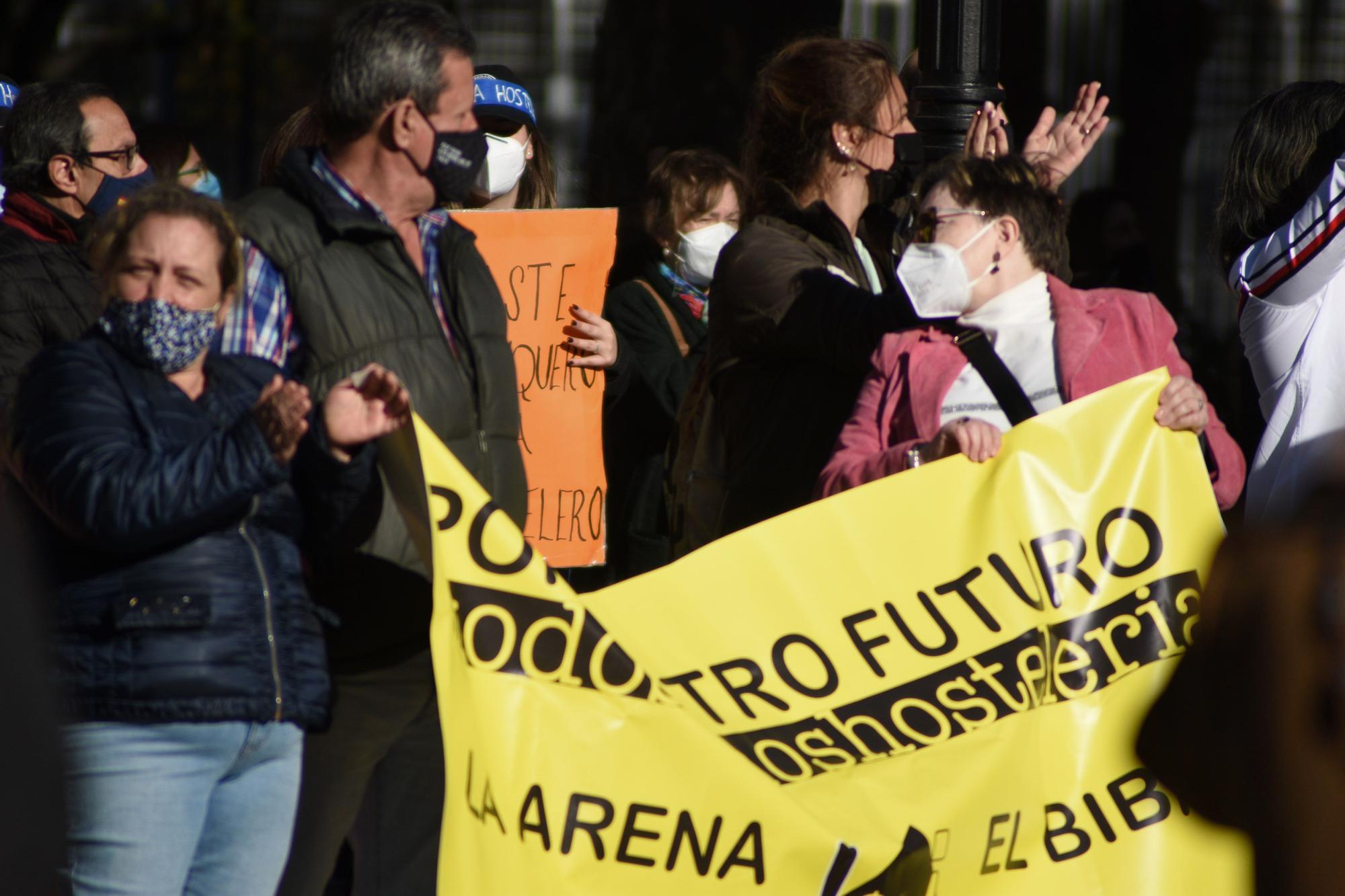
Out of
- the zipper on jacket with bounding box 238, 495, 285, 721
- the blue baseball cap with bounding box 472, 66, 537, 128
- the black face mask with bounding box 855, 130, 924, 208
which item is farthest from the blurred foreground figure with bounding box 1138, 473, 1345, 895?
the blue baseball cap with bounding box 472, 66, 537, 128

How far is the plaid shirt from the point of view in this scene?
131 inches

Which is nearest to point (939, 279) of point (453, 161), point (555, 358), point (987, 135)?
point (987, 135)

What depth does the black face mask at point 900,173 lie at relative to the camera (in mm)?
4504

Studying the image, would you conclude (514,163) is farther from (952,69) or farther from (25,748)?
(25,748)

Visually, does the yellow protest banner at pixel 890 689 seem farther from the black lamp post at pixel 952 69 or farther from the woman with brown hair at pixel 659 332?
the woman with brown hair at pixel 659 332

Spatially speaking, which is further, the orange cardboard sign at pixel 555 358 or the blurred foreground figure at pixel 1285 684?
the orange cardboard sign at pixel 555 358

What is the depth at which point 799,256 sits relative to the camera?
418cm

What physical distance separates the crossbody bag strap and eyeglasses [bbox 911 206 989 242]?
212cm

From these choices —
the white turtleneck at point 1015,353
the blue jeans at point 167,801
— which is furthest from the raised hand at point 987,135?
the blue jeans at point 167,801

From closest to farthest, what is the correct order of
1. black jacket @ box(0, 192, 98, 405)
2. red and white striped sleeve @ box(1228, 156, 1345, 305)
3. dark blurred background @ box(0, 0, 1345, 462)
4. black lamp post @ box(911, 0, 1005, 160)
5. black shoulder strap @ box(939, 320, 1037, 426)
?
1. black shoulder strap @ box(939, 320, 1037, 426)
2. red and white striped sleeve @ box(1228, 156, 1345, 305)
3. black jacket @ box(0, 192, 98, 405)
4. black lamp post @ box(911, 0, 1005, 160)
5. dark blurred background @ box(0, 0, 1345, 462)

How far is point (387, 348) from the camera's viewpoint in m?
3.39

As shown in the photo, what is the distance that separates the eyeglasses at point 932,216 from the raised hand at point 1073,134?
0.39 meters

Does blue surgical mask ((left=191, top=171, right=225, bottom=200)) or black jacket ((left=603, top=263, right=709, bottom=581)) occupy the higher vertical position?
blue surgical mask ((left=191, top=171, right=225, bottom=200))

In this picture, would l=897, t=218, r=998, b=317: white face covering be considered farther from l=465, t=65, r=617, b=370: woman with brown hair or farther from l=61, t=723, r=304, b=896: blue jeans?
l=61, t=723, r=304, b=896: blue jeans
